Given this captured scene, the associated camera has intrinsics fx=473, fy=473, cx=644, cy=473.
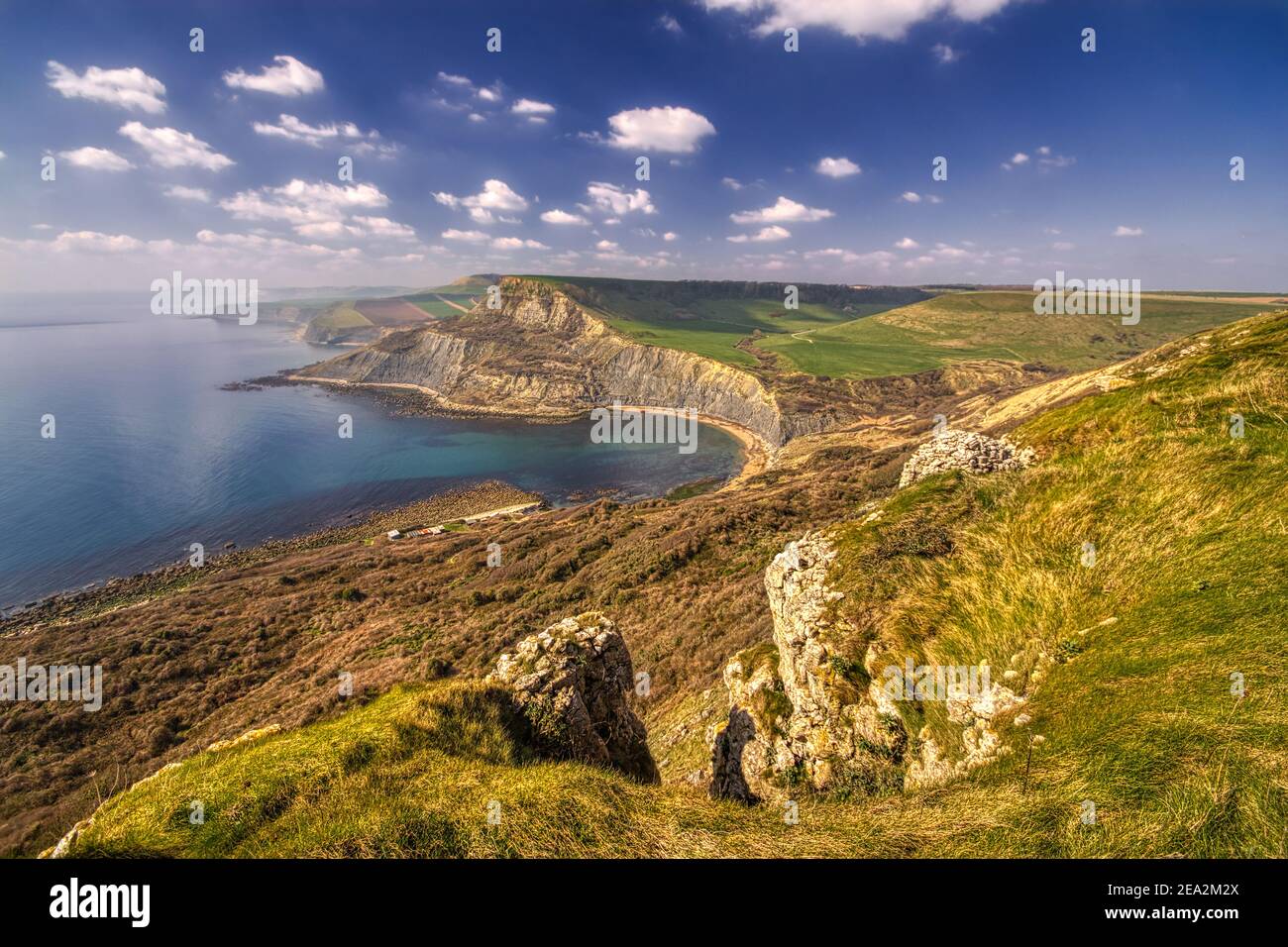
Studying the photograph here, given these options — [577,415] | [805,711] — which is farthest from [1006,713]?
[577,415]

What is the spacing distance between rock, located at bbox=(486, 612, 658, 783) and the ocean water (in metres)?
57.2

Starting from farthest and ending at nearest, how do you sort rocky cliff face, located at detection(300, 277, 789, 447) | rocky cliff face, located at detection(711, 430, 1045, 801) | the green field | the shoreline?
the green field → rocky cliff face, located at detection(300, 277, 789, 447) → the shoreline → rocky cliff face, located at detection(711, 430, 1045, 801)

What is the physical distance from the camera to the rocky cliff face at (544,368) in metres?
111

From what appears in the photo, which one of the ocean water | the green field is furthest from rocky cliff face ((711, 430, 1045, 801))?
the green field

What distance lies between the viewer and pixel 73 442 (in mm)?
83188

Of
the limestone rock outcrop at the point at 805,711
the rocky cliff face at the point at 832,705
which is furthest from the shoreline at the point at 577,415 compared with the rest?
the limestone rock outcrop at the point at 805,711

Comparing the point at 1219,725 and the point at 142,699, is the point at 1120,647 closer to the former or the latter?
the point at 1219,725

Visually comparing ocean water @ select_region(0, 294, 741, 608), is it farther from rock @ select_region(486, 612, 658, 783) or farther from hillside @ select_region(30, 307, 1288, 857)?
hillside @ select_region(30, 307, 1288, 857)

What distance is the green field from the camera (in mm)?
118062

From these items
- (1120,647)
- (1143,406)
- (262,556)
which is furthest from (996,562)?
(262,556)

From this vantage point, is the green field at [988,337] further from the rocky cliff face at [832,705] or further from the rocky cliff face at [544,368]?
the rocky cliff face at [832,705]

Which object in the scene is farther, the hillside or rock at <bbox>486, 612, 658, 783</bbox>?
rock at <bbox>486, 612, 658, 783</bbox>

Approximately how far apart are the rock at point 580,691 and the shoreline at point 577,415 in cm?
5151
